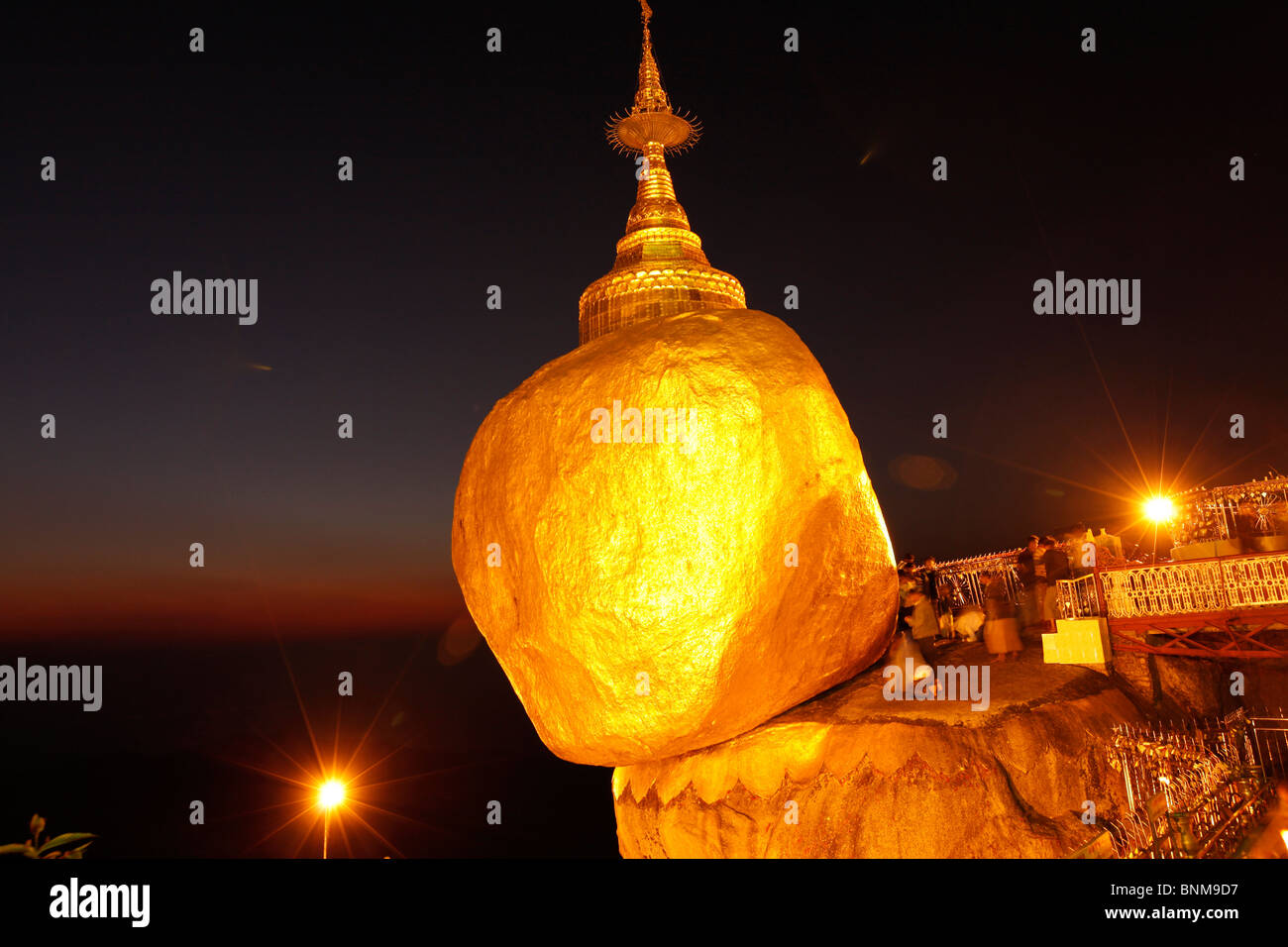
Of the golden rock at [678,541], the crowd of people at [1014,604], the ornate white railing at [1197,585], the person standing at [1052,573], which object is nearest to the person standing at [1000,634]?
the crowd of people at [1014,604]

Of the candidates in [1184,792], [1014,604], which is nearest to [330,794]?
[1014,604]

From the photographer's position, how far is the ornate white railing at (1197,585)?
8688mm

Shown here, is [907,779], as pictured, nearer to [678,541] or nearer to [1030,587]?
[678,541]

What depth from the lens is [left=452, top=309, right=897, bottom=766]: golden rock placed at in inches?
344

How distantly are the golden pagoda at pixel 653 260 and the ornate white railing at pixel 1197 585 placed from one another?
14681 millimetres

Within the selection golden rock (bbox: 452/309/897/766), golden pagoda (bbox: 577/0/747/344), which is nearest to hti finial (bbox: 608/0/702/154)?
golden pagoda (bbox: 577/0/747/344)

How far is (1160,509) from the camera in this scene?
1171 cm

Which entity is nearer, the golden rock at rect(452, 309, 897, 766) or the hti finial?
the golden rock at rect(452, 309, 897, 766)

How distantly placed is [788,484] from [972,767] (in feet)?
12.5

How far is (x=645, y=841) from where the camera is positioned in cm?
1000

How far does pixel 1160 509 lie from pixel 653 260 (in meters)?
16.0

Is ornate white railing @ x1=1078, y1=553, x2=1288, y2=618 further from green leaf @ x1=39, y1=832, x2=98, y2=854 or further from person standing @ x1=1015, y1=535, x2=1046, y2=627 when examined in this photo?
green leaf @ x1=39, y1=832, x2=98, y2=854

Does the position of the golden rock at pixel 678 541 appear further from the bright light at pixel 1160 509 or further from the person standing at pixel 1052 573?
the bright light at pixel 1160 509

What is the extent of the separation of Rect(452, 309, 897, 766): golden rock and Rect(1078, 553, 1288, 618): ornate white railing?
3.09m
